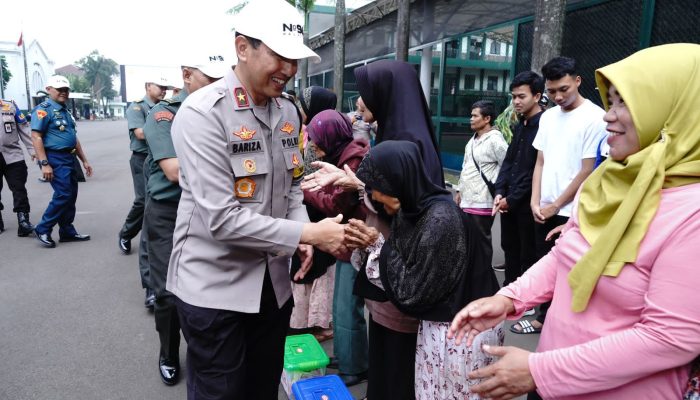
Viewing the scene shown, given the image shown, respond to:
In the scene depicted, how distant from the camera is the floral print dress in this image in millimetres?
1995

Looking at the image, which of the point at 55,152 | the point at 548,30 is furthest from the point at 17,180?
the point at 548,30

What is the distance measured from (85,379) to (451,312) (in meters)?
2.62

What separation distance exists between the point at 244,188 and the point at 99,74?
119 meters

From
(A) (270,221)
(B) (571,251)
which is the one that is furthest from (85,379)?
(B) (571,251)

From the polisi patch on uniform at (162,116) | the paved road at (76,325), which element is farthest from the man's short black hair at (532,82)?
the polisi patch on uniform at (162,116)

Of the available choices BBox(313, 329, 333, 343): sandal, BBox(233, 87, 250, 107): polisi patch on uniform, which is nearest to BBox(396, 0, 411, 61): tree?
BBox(313, 329, 333, 343): sandal

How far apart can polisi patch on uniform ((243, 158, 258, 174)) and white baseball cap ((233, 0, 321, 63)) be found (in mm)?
411

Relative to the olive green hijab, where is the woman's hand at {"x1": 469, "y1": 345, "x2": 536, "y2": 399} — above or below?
below

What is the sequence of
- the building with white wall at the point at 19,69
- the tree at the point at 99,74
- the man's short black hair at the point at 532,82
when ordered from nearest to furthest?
the man's short black hair at the point at 532,82
the building with white wall at the point at 19,69
the tree at the point at 99,74

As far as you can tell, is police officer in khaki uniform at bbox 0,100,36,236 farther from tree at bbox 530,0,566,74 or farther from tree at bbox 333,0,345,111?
tree at bbox 333,0,345,111

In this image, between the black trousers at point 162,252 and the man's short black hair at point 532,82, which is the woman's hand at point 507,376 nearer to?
the black trousers at point 162,252

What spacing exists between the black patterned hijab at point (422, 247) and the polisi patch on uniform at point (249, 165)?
51 centimetres

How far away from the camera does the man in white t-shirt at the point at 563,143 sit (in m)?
3.44

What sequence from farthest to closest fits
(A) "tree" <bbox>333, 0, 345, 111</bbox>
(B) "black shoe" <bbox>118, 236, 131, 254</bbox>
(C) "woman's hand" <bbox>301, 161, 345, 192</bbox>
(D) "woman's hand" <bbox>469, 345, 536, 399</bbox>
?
(A) "tree" <bbox>333, 0, 345, 111</bbox>, (B) "black shoe" <bbox>118, 236, 131, 254</bbox>, (C) "woman's hand" <bbox>301, 161, 345, 192</bbox>, (D) "woman's hand" <bbox>469, 345, 536, 399</bbox>
